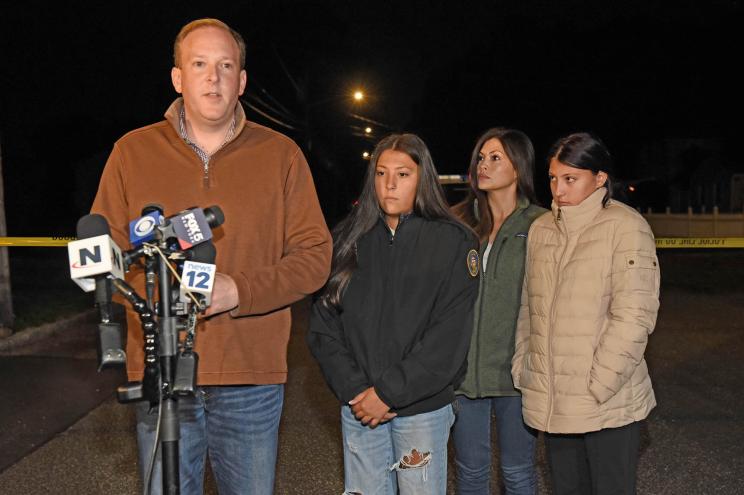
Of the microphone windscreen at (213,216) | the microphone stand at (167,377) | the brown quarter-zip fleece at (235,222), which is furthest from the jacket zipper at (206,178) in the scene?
the microphone stand at (167,377)

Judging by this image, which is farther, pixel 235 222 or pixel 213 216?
pixel 235 222

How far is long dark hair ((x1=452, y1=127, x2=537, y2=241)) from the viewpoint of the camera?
4.03 meters

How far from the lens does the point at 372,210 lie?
3.40 metres

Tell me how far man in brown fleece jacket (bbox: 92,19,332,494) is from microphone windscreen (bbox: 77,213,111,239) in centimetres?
58

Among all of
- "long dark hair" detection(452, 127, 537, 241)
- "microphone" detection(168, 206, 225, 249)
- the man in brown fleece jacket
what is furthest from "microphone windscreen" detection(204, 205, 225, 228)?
"long dark hair" detection(452, 127, 537, 241)

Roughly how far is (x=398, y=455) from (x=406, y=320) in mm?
528

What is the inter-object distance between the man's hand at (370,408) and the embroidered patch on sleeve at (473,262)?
0.62 meters

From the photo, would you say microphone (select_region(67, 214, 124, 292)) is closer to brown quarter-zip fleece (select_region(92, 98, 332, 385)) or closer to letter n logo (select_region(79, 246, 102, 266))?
letter n logo (select_region(79, 246, 102, 266))

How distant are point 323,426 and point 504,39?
141 ft

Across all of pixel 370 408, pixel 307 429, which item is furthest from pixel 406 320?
pixel 307 429

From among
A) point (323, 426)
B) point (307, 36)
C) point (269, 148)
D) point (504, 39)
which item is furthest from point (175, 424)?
point (307, 36)

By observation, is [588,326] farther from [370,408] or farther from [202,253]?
[202,253]

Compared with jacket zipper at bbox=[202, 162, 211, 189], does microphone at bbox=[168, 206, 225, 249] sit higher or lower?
lower

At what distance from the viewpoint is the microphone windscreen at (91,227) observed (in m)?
2.03
